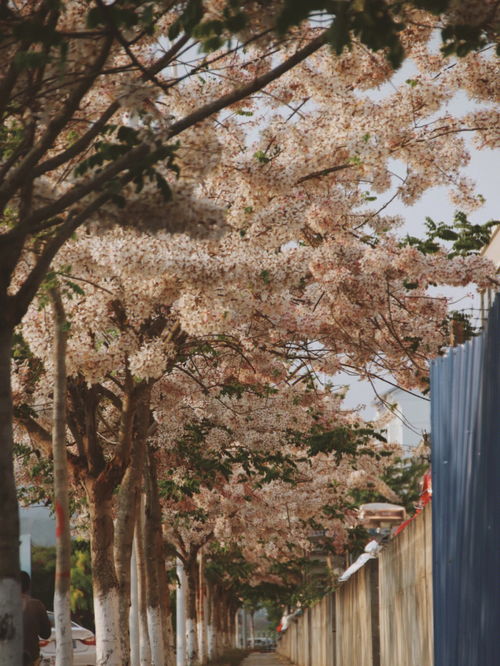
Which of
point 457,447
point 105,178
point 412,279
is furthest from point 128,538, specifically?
point 105,178

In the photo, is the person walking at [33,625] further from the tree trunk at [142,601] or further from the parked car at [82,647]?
the parked car at [82,647]

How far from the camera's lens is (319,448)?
16.9 metres

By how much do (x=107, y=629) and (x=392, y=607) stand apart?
441cm

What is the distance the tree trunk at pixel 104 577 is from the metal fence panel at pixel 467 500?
7.16 meters

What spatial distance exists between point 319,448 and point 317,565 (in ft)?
101

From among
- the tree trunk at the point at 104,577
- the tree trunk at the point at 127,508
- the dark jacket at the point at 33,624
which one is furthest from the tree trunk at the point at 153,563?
the dark jacket at the point at 33,624

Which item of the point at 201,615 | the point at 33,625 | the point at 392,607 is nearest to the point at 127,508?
the point at 33,625

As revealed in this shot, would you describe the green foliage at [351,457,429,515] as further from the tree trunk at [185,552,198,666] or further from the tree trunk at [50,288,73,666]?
the tree trunk at [50,288,73,666]

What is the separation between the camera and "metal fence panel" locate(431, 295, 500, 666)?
6383 mm

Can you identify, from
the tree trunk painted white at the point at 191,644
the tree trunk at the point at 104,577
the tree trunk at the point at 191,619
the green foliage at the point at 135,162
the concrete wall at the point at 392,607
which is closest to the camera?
the green foliage at the point at 135,162

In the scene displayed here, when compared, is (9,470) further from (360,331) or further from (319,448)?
(319,448)

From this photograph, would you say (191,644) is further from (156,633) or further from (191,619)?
(156,633)

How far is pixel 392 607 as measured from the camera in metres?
11.8

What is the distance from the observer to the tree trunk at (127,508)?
15555 millimetres
